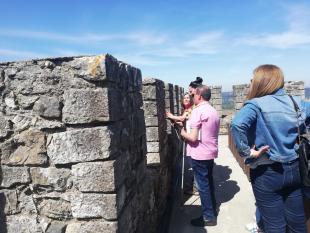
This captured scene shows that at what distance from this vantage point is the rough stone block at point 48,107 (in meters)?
2.70

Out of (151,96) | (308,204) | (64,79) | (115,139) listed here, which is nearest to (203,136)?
(151,96)

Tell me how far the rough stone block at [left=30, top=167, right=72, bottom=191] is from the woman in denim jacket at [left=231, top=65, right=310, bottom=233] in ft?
→ 4.81

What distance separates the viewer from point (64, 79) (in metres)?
2.70

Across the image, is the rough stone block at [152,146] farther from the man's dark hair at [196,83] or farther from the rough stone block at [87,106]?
the rough stone block at [87,106]

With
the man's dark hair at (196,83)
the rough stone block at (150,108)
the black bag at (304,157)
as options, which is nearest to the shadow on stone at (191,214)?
the rough stone block at (150,108)

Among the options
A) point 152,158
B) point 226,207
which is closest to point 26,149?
point 152,158

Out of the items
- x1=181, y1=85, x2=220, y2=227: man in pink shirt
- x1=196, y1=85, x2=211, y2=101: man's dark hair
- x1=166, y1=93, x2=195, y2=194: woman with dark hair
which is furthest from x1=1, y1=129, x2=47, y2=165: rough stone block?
x1=166, y1=93, x2=195, y2=194: woman with dark hair

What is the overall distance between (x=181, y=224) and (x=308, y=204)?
6.37 feet

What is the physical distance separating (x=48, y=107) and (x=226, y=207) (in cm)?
352

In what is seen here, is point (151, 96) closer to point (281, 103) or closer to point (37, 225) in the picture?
point (281, 103)

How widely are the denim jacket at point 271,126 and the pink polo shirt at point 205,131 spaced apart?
1.48 m

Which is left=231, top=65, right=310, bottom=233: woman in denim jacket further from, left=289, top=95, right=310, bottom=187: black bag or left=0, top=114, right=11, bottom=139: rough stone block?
left=0, top=114, right=11, bottom=139: rough stone block

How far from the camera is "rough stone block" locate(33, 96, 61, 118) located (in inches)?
106

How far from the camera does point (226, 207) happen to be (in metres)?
5.38
